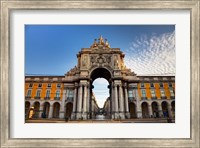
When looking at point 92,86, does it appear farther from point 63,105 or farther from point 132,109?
point 132,109

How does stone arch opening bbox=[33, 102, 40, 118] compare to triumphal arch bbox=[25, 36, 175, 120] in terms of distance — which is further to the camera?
triumphal arch bbox=[25, 36, 175, 120]

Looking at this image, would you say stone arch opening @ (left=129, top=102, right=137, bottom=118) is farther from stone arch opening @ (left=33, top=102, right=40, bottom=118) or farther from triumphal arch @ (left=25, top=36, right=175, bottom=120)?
stone arch opening @ (left=33, top=102, right=40, bottom=118)

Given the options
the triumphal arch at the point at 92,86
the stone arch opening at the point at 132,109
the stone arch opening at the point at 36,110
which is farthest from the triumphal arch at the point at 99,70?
the stone arch opening at the point at 36,110

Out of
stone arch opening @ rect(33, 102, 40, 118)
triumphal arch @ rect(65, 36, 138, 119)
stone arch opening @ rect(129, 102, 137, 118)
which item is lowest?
stone arch opening @ rect(129, 102, 137, 118)

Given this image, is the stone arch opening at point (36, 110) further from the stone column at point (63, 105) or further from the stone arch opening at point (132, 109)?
the stone arch opening at point (132, 109)

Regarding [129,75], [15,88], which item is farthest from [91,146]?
[129,75]

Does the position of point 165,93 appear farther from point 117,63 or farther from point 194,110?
point 194,110

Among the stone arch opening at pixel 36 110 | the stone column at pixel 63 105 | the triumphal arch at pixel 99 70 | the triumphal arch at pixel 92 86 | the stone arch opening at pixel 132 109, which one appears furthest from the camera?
the stone arch opening at pixel 132 109

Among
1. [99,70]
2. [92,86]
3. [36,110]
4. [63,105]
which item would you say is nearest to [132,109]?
[92,86]

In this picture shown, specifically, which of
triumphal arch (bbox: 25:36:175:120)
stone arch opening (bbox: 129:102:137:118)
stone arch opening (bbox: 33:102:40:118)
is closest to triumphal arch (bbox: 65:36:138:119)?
triumphal arch (bbox: 25:36:175:120)

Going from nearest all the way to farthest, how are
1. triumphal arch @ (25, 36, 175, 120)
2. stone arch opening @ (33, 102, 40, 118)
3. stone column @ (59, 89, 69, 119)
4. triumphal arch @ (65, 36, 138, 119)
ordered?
stone arch opening @ (33, 102, 40, 118) < triumphal arch @ (25, 36, 175, 120) < triumphal arch @ (65, 36, 138, 119) < stone column @ (59, 89, 69, 119)

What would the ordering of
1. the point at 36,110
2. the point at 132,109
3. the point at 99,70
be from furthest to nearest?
the point at 132,109 < the point at 99,70 < the point at 36,110
